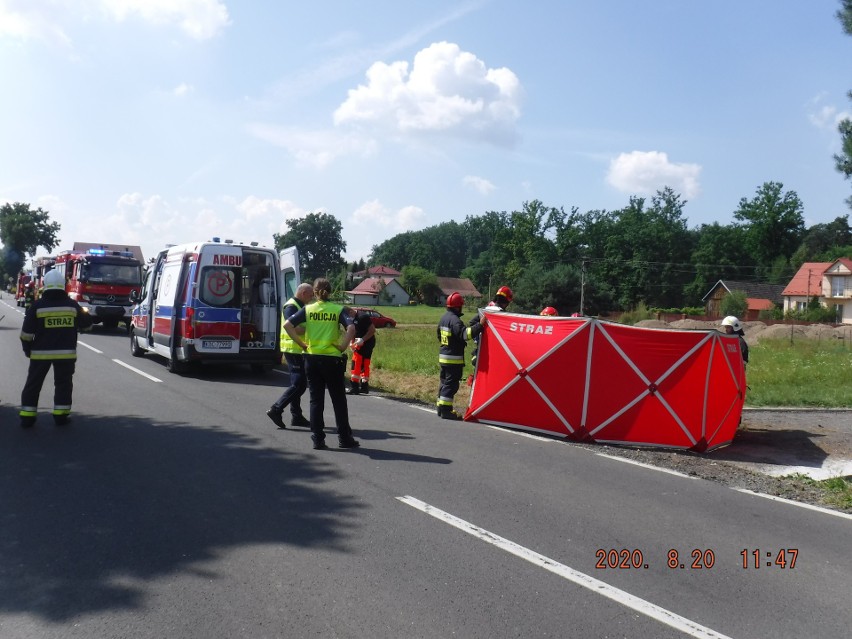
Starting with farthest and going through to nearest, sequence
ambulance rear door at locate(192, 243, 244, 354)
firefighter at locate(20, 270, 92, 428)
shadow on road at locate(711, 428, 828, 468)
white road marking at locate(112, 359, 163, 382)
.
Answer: ambulance rear door at locate(192, 243, 244, 354) < white road marking at locate(112, 359, 163, 382) < shadow on road at locate(711, 428, 828, 468) < firefighter at locate(20, 270, 92, 428)

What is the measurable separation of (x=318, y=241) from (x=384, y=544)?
121331 millimetres

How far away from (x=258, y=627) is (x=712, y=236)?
109 meters

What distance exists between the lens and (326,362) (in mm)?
8094

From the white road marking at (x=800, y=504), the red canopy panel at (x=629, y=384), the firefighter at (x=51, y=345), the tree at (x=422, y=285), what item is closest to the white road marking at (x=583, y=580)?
the white road marking at (x=800, y=504)

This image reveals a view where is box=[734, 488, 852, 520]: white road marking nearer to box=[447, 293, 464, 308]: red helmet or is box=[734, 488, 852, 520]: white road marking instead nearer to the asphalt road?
the asphalt road

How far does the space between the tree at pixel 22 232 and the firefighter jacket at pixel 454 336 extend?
3364 inches

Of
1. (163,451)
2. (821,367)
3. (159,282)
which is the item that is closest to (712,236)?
(821,367)

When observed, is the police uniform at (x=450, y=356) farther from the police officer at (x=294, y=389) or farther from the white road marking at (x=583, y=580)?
the white road marking at (x=583, y=580)

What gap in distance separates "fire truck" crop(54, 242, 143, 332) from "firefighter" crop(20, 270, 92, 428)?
17.4m

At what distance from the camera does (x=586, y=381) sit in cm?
951

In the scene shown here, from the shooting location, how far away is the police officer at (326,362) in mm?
8078

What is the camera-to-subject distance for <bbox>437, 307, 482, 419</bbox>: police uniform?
1063 cm

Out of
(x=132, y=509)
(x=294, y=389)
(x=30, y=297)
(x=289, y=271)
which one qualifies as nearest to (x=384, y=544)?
(x=132, y=509)

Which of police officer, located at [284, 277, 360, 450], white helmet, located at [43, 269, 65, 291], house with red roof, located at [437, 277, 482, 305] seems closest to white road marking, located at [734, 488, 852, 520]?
police officer, located at [284, 277, 360, 450]
